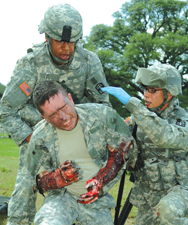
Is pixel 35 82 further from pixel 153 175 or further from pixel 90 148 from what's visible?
pixel 153 175

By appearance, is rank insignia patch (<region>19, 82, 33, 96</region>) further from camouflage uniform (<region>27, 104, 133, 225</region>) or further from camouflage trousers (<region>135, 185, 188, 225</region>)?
camouflage trousers (<region>135, 185, 188, 225</region>)

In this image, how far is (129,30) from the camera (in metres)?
23.1

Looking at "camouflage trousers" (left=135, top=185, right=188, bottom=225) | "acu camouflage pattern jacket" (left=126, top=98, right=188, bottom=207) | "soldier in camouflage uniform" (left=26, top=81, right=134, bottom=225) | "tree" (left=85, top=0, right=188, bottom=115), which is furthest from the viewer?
"tree" (left=85, top=0, right=188, bottom=115)

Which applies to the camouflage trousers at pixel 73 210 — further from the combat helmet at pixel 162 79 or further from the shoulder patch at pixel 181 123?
the combat helmet at pixel 162 79

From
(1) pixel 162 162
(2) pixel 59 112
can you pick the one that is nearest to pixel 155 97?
(1) pixel 162 162

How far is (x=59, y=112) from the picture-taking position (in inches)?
94.6

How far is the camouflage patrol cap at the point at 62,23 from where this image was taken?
3.18 metres

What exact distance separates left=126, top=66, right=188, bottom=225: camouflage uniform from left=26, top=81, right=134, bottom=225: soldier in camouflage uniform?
362 mm

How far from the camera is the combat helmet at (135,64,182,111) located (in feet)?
10.3

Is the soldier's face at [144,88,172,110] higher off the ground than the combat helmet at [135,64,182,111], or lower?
lower

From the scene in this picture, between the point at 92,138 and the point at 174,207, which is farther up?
the point at 92,138

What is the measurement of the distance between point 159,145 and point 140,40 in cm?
1779

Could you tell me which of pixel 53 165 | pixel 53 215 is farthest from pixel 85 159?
pixel 53 215

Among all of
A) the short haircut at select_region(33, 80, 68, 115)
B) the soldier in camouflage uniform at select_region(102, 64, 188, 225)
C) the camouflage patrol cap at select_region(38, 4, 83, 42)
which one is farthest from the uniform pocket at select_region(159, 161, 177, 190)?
the camouflage patrol cap at select_region(38, 4, 83, 42)
